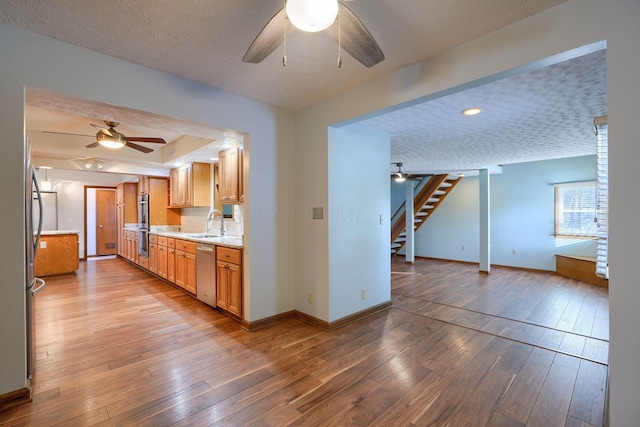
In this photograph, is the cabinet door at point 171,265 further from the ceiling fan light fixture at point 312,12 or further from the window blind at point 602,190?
the window blind at point 602,190

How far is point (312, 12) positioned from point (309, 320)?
2.95 metres

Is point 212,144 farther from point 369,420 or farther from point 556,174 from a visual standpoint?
point 556,174

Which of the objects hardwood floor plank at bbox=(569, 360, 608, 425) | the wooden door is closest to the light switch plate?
hardwood floor plank at bbox=(569, 360, 608, 425)

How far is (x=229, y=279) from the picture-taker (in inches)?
133

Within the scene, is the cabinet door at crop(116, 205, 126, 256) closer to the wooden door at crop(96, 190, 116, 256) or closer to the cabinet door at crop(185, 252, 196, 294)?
the wooden door at crop(96, 190, 116, 256)

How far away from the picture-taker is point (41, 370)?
7.40 ft

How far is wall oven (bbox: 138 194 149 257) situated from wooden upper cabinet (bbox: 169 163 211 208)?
1100 mm

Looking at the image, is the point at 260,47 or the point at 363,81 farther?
the point at 363,81

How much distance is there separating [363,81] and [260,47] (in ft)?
4.30

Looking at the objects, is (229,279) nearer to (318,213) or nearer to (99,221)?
(318,213)

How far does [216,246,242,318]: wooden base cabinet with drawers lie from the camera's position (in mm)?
3215

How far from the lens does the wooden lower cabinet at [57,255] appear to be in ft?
18.3

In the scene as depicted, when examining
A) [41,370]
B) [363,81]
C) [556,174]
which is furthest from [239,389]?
[556,174]

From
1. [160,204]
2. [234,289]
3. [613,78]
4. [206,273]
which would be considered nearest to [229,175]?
[206,273]
